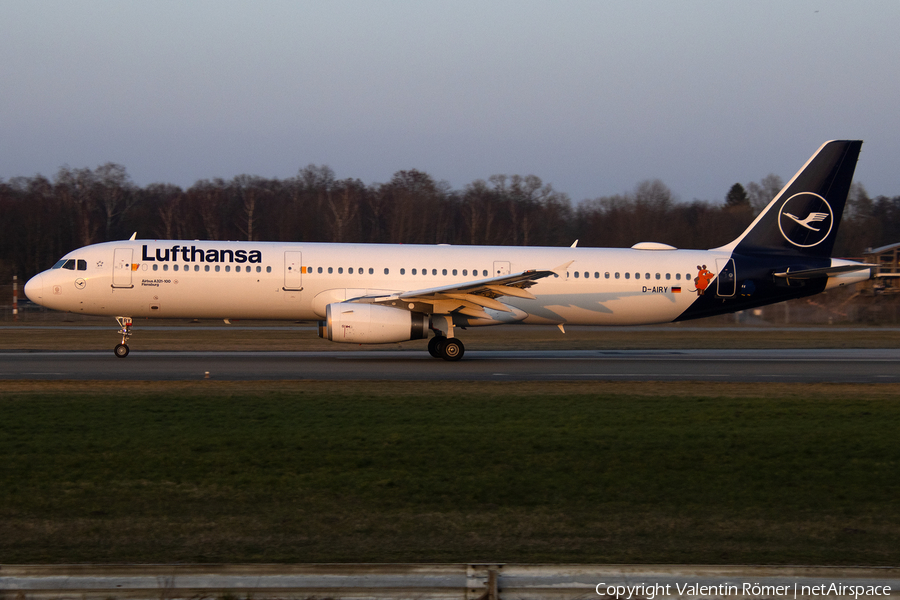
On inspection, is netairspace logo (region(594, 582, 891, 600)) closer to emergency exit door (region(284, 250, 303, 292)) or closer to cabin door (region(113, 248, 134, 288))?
emergency exit door (region(284, 250, 303, 292))

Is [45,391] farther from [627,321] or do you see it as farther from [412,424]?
[627,321]

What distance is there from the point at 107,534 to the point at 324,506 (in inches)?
73.5

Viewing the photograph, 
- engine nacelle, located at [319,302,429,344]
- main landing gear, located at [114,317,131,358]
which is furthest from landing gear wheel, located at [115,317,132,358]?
engine nacelle, located at [319,302,429,344]

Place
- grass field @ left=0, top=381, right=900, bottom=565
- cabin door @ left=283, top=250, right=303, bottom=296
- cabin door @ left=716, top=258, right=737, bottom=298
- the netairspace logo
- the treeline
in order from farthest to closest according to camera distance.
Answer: the treeline
cabin door @ left=716, top=258, right=737, bottom=298
cabin door @ left=283, top=250, right=303, bottom=296
grass field @ left=0, top=381, right=900, bottom=565
the netairspace logo

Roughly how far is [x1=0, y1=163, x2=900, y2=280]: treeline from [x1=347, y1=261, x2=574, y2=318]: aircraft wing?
4246 cm

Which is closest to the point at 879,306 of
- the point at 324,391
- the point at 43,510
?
the point at 324,391

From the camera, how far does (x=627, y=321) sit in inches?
953

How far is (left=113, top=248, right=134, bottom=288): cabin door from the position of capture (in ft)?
71.0

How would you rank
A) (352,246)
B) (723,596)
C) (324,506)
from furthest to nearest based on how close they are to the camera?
(352,246), (324,506), (723,596)

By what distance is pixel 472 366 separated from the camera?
66.2ft

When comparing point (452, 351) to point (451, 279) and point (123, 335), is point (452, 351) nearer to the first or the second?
point (451, 279)

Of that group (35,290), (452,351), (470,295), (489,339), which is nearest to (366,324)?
(452,351)

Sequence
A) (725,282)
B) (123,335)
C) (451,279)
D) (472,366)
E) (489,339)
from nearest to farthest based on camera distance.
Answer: (472,366)
(123,335)
(451,279)
(725,282)
(489,339)

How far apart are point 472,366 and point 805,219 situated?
1219 centimetres
